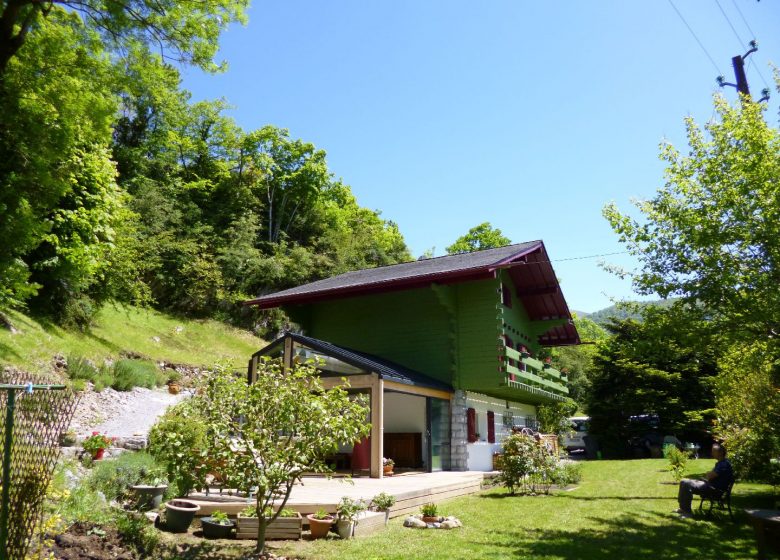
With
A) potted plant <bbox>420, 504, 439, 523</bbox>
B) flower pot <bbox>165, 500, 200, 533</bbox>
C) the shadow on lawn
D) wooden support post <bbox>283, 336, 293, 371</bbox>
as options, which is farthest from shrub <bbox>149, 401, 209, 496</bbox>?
wooden support post <bbox>283, 336, 293, 371</bbox>

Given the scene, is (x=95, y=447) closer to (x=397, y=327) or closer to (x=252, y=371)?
(x=252, y=371)

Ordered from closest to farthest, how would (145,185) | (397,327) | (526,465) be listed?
(526,465)
(397,327)
(145,185)

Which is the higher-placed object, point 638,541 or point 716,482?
point 716,482

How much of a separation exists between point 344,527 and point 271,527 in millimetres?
1011

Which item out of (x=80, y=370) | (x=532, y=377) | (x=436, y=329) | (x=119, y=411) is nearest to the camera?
(x=119, y=411)

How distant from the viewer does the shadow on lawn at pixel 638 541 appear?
6777mm

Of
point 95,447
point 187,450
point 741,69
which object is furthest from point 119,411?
point 741,69

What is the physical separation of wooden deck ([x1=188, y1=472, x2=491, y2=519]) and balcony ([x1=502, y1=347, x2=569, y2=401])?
321 centimetres

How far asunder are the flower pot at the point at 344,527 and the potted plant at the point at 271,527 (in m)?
0.57

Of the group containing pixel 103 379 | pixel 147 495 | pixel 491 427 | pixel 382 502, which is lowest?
pixel 382 502

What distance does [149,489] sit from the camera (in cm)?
770

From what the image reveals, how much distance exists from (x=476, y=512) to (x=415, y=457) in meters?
6.47

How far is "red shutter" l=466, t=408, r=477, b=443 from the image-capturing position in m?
16.9

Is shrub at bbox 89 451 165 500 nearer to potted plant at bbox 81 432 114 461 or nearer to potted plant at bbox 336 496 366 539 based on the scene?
potted plant at bbox 81 432 114 461
